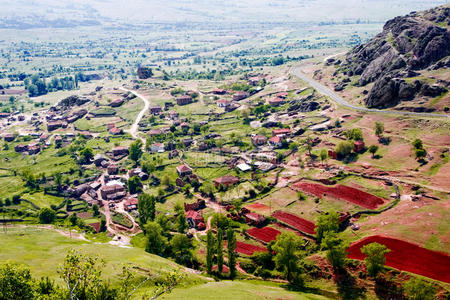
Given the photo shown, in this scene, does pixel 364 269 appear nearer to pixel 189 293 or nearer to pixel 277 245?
pixel 277 245

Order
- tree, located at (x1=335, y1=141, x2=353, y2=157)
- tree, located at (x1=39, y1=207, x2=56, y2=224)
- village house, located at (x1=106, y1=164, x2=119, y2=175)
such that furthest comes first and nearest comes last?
village house, located at (x1=106, y1=164, x2=119, y2=175), tree, located at (x1=335, y1=141, x2=353, y2=157), tree, located at (x1=39, y1=207, x2=56, y2=224)

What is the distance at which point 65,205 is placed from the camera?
129 meters

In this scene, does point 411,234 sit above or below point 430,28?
below

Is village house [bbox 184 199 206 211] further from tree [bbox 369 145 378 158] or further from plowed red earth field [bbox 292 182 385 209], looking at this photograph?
tree [bbox 369 145 378 158]

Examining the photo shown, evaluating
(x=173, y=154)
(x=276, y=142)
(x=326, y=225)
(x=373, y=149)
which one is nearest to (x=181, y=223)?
(x=326, y=225)

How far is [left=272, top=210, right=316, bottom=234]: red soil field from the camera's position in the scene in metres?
96.8

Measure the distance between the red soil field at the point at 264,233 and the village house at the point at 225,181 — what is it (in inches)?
1176

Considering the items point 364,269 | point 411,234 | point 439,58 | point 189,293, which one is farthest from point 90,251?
point 439,58

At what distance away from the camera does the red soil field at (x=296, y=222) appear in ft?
317

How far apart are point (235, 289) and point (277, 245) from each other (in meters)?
17.5

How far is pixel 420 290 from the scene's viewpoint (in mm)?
65125

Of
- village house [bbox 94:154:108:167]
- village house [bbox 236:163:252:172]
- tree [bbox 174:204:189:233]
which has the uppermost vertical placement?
village house [bbox 236:163:252:172]

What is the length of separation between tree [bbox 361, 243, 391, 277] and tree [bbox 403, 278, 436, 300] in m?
6.69

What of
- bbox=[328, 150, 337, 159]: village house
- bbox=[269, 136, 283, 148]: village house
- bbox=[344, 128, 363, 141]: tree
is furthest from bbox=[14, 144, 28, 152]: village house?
bbox=[344, 128, 363, 141]: tree
